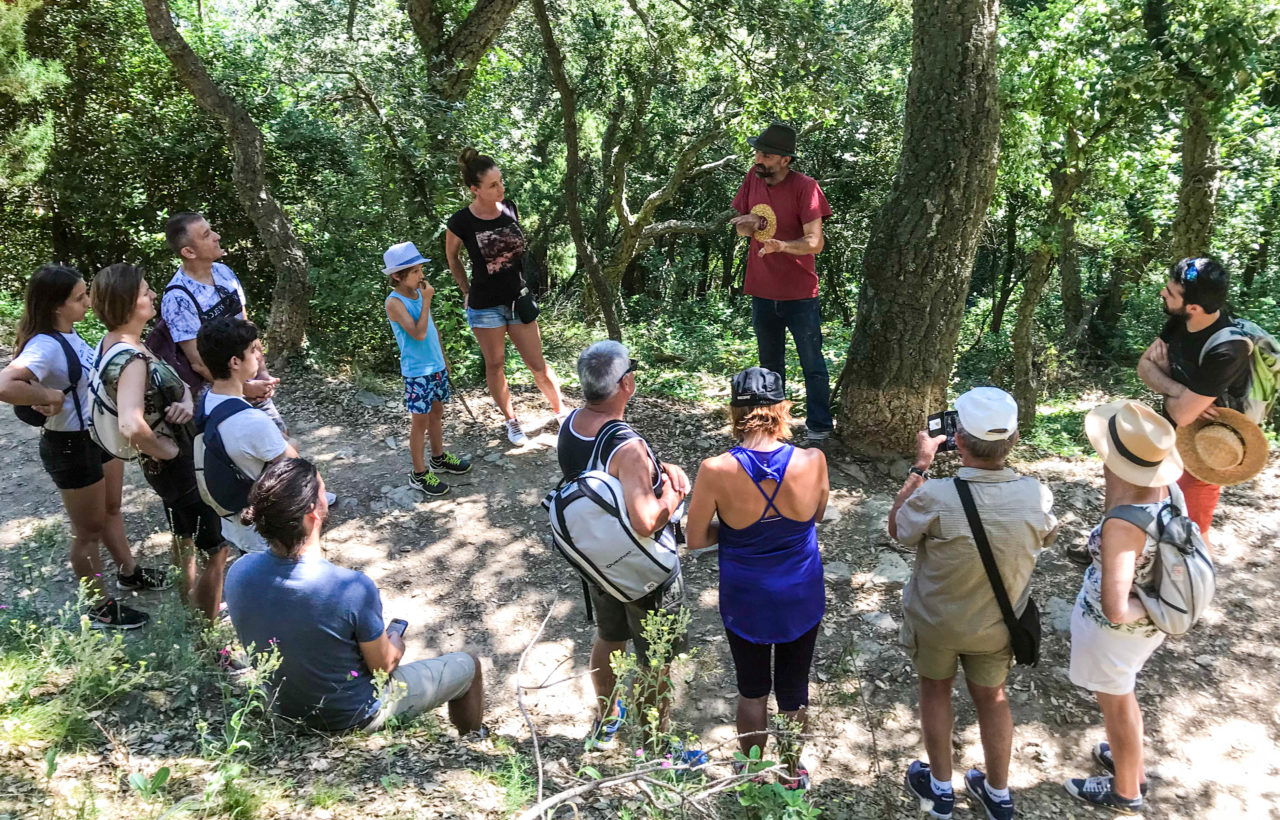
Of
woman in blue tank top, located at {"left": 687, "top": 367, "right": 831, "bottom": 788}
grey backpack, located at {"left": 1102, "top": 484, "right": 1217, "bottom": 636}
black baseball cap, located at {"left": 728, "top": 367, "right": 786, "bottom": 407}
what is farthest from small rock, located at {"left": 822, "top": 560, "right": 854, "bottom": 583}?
black baseball cap, located at {"left": 728, "top": 367, "right": 786, "bottom": 407}

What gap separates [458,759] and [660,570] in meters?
1.04

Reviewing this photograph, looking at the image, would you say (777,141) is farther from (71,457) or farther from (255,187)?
(255,187)

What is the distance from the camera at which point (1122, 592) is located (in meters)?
2.79

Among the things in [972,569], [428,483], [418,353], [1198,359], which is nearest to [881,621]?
[972,569]

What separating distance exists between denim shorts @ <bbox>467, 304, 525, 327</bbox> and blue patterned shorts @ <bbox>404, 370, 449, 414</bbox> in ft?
1.89

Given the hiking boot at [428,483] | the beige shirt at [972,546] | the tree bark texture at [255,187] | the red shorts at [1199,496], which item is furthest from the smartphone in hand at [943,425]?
the tree bark texture at [255,187]

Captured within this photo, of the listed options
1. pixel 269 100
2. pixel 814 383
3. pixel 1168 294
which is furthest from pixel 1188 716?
pixel 269 100

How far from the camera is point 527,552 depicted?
16.6 feet

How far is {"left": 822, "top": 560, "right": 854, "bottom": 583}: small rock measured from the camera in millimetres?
4709

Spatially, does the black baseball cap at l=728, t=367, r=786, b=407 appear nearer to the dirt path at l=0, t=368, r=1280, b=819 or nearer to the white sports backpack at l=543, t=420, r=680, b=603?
the white sports backpack at l=543, t=420, r=680, b=603

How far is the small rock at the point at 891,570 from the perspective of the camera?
4688 millimetres

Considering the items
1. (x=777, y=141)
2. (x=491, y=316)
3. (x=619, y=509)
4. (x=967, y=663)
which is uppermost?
(x=777, y=141)

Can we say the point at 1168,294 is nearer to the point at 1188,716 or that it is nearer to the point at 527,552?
Answer: the point at 1188,716

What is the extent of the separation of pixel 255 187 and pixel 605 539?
6.00 metres
